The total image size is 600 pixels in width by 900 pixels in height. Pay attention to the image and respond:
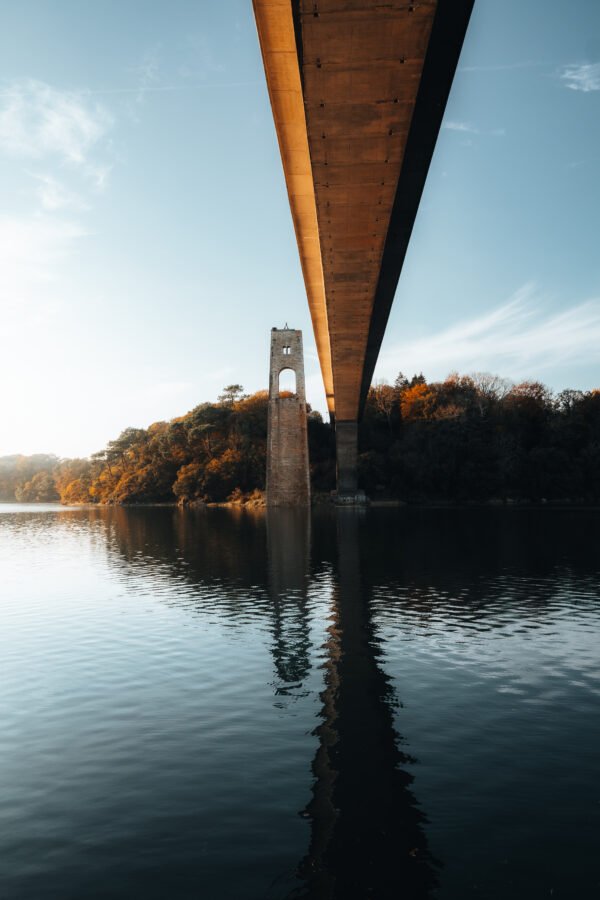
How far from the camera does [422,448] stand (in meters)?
65.1

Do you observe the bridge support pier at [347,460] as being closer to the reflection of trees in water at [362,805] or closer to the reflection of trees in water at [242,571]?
the reflection of trees in water at [242,571]

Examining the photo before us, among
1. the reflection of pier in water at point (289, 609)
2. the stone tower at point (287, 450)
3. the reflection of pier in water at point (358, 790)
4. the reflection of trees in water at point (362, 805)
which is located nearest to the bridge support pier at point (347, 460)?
the stone tower at point (287, 450)

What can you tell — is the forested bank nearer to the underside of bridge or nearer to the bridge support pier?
A: the bridge support pier

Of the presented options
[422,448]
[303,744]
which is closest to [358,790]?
[303,744]

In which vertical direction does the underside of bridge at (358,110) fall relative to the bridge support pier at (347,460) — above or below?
above

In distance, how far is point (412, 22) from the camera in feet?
26.2

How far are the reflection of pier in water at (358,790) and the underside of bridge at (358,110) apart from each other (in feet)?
27.2

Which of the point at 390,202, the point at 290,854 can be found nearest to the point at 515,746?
the point at 290,854

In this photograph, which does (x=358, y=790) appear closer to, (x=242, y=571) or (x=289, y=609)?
(x=289, y=609)

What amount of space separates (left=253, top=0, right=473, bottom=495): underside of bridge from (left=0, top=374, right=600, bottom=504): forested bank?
50.3 metres

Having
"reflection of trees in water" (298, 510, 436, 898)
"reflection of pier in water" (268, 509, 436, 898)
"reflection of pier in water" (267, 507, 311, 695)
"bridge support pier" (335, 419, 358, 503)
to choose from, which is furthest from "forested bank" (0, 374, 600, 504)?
"reflection of trees in water" (298, 510, 436, 898)

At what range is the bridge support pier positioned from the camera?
58.2 meters

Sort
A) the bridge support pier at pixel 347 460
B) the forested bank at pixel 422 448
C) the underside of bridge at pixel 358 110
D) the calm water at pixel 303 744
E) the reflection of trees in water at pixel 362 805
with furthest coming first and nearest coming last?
the forested bank at pixel 422 448
the bridge support pier at pixel 347 460
the underside of bridge at pixel 358 110
the calm water at pixel 303 744
the reflection of trees in water at pixel 362 805

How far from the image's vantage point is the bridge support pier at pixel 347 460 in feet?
191
